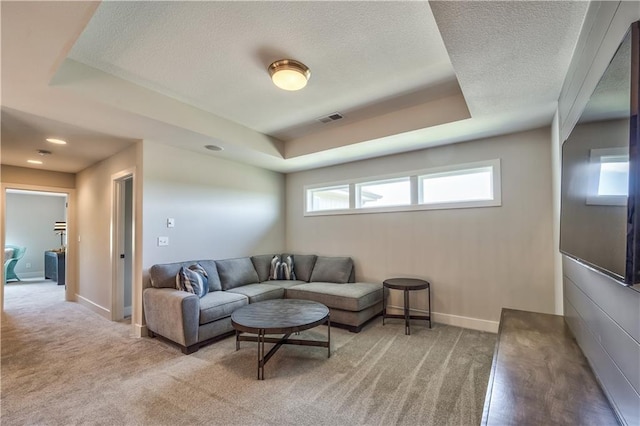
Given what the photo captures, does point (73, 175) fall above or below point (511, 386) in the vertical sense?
above

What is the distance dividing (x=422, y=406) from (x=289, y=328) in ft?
3.74

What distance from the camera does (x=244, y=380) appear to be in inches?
94.0

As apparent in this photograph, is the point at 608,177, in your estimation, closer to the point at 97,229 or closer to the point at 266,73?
the point at 266,73

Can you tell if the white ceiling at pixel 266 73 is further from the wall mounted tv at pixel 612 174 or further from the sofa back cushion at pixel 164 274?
the sofa back cushion at pixel 164 274

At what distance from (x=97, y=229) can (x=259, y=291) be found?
290 centimetres

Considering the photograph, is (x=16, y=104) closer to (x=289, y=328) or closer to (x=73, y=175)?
(x=289, y=328)

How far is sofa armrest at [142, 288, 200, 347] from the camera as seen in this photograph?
291 centimetres

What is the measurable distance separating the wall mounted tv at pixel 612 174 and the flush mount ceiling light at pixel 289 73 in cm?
188

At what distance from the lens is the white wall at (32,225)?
7953 mm

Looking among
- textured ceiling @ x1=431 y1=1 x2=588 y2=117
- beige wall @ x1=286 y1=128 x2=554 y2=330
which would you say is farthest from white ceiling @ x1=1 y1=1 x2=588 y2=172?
beige wall @ x1=286 y1=128 x2=554 y2=330

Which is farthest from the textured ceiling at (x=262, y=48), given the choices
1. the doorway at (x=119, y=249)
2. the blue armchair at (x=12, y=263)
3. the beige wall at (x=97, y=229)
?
the blue armchair at (x=12, y=263)

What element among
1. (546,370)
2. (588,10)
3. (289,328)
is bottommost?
(289,328)

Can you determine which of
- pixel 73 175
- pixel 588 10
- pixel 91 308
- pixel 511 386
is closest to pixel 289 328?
pixel 511 386

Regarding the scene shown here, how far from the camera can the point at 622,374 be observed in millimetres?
1072
